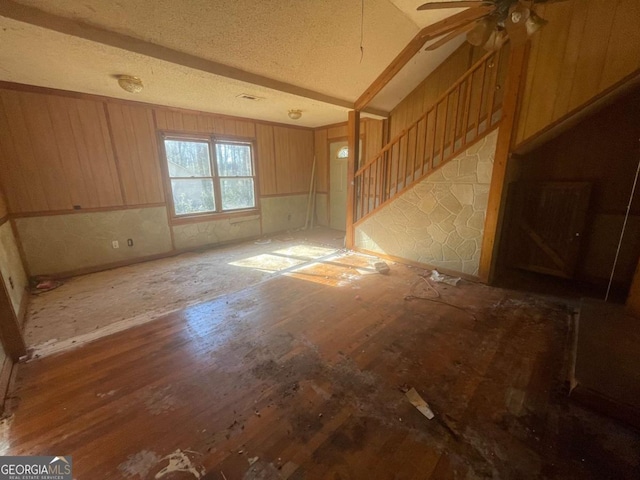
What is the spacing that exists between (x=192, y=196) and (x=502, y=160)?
488 cm

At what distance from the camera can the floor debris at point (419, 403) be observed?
60.5 inches

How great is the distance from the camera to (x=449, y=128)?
4.23 metres

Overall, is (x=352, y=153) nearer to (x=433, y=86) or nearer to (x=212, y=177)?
(x=433, y=86)

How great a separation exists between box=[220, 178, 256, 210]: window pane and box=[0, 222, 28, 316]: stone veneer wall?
2.89 metres

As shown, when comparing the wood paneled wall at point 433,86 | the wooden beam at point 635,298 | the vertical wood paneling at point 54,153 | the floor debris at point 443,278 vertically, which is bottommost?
the floor debris at point 443,278

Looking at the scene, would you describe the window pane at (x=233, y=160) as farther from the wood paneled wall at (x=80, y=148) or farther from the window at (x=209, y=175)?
the wood paneled wall at (x=80, y=148)

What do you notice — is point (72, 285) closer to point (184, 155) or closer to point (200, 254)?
point (200, 254)

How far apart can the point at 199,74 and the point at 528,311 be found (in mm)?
4364

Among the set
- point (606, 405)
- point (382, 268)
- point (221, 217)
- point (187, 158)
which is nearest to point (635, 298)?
point (606, 405)

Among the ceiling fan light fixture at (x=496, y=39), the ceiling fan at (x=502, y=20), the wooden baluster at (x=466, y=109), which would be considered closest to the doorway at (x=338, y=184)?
the wooden baluster at (x=466, y=109)

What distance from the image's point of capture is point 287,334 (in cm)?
231

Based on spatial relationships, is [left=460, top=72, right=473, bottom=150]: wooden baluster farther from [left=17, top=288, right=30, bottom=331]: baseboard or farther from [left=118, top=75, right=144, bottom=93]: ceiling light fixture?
[left=17, top=288, right=30, bottom=331]: baseboard

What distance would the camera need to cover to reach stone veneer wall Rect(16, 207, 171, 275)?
3459 mm

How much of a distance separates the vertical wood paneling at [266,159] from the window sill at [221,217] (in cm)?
54
